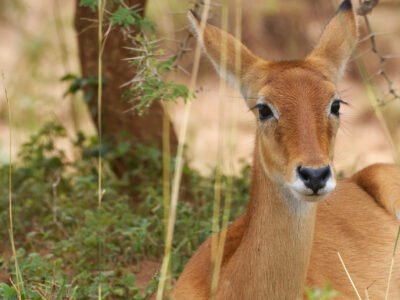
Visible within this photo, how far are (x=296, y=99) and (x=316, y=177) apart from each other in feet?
1.90

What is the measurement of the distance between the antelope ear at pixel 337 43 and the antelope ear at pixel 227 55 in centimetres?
42

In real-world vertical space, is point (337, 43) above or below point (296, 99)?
above

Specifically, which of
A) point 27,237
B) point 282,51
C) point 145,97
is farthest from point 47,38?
point 145,97

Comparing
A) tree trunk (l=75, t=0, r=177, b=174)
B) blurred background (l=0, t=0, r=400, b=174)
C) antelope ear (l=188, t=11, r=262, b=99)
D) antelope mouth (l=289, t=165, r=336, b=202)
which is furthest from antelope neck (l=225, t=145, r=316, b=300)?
blurred background (l=0, t=0, r=400, b=174)

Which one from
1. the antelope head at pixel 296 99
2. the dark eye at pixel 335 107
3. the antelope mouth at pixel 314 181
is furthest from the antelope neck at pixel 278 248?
the dark eye at pixel 335 107

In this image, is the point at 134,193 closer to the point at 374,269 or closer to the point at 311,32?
the point at 374,269

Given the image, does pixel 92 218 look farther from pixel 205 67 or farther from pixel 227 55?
pixel 205 67

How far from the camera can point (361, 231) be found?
497 cm

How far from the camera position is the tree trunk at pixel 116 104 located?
6578mm

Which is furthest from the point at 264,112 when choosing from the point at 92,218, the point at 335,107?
the point at 92,218

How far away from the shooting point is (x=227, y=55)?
4312 millimetres

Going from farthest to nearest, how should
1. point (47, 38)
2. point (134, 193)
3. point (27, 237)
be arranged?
point (47, 38) < point (134, 193) < point (27, 237)

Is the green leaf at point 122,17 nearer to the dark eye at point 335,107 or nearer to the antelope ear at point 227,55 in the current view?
the antelope ear at point 227,55

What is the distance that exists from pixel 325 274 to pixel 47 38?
7.55 m
